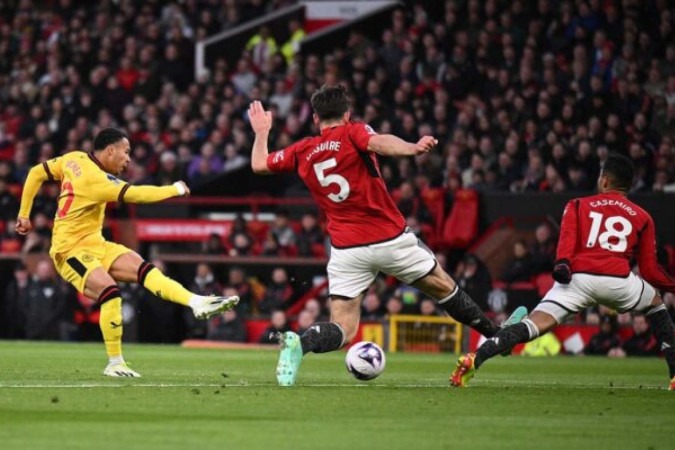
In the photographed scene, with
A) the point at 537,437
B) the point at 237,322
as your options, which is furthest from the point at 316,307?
the point at 537,437

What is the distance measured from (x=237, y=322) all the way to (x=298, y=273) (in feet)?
5.23

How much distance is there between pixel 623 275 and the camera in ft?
38.9

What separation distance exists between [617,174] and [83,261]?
15.4 ft

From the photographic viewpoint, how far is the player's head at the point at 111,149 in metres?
13.2

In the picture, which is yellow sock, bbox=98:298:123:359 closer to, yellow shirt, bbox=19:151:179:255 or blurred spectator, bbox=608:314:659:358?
yellow shirt, bbox=19:151:179:255

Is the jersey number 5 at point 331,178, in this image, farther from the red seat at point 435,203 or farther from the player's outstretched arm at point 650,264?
the red seat at point 435,203

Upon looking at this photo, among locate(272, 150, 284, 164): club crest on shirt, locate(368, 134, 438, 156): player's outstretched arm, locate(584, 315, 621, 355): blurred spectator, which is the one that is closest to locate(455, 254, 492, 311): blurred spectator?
locate(584, 315, 621, 355): blurred spectator

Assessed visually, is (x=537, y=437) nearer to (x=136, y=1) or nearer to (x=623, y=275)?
(x=623, y=275)

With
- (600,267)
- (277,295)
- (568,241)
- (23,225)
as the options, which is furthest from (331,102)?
(277,295)

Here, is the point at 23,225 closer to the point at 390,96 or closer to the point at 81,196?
the point at 81,196

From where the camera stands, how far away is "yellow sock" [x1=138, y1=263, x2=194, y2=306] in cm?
1280

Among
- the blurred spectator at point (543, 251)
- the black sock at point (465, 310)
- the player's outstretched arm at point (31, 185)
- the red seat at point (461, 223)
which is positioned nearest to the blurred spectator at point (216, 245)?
the red seat at point (461, 223)

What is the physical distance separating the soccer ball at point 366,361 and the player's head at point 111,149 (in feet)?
9.72

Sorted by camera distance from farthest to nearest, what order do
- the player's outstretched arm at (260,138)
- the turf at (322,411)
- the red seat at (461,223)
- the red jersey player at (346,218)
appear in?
the red seat at (461,223) < the player's outstretched arm at (260,138) < the red jersey player at (346,218) < the turf at (322,411)
